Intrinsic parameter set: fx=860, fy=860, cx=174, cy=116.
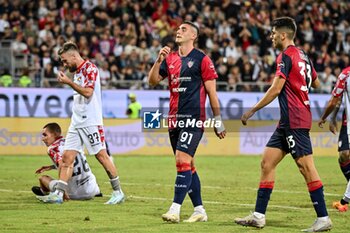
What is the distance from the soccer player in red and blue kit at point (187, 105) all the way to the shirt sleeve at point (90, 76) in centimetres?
196

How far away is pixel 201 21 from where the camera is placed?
3209 centimetres

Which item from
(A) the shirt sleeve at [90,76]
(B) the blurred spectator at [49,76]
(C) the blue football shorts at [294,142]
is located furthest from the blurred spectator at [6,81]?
(C) the blue football shorts at [294,142]

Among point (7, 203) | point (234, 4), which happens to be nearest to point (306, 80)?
point (7, 203)

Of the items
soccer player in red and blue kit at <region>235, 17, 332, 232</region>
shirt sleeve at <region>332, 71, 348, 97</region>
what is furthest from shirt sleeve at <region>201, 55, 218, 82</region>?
shirt sleeve at <region>332, 71, 348, 97</region>

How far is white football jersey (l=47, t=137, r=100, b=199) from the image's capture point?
45.4 feet

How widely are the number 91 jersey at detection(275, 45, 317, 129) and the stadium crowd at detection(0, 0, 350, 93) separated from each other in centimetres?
1683

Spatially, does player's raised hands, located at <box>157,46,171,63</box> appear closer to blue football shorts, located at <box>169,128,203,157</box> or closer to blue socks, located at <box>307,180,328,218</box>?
blue football shorts, located at <box>169,128,203,157</box>

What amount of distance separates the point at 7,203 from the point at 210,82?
13.5 feet

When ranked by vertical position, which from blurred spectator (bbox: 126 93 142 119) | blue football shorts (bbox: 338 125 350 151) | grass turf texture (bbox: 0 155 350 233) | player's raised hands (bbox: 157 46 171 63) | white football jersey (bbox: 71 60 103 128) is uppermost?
player's raised hands (bbox: 157 46 171 63)

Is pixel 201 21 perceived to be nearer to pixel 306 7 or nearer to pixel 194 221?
pixel 306 7

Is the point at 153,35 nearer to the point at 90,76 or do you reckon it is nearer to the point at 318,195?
the point at 90,76

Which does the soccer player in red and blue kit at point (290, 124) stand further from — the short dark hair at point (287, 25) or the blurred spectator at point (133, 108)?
the blurred spectator at point (133, 108)

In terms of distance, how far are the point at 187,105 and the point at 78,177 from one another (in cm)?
331

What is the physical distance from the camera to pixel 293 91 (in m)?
10.6
